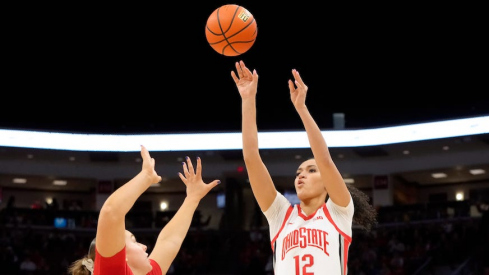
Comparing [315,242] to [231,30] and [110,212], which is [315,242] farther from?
[231,30]

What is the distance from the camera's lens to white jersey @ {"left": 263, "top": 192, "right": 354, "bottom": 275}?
3.75 metres

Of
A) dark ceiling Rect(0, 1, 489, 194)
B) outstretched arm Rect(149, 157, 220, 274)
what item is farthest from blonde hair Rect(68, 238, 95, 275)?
dark ceiling Rect(0, 1, 489, 194)

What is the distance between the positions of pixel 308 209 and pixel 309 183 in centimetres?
16

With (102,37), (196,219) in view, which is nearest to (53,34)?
(102,37)

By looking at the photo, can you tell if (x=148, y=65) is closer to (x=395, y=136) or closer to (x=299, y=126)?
(x=299, y=126)

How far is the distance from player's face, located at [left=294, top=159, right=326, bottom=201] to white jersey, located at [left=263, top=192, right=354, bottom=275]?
0.10 m

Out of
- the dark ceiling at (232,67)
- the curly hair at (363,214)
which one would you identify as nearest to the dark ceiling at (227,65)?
the dark ceiling at (232,67)

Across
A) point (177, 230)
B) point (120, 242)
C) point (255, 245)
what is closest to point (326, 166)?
point (177, 230)

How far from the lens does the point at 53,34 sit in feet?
67.4

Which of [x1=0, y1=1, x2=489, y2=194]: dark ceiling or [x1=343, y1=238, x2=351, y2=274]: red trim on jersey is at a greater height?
[x1=0, y1=1, x2=489, y2=194]: dark ceiling

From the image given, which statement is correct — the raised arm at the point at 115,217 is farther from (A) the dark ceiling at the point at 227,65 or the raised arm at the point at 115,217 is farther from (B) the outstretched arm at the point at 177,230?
(A) the dark ceiling at the point at 227,65

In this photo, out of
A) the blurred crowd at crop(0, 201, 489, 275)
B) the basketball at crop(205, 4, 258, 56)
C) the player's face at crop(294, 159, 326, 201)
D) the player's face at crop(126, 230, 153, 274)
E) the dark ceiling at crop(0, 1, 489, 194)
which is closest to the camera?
the player's face at crop(126, 230, 153, 274)

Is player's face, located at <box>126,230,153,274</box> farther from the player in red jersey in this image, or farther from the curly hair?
the curly hair

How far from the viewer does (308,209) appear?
4070 millimetres
